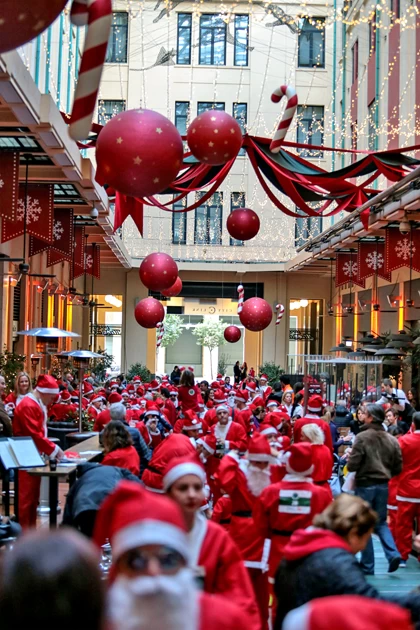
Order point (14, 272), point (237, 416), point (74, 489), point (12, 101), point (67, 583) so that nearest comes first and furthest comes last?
point (67, 583), point (74, 489), point (12, 101), point (237, 416), point (14, 272)

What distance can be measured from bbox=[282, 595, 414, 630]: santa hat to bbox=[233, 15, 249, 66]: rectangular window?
3379 centimetres

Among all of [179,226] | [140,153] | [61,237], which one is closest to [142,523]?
[140,153]

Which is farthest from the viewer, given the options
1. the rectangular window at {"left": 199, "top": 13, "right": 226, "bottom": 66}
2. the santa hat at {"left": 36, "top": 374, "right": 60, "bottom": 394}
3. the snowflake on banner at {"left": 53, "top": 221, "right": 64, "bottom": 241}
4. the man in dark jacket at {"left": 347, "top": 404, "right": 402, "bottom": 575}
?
the rectangular window at {"left": 199, "top": 13, "right": 226, "bottom": 66}

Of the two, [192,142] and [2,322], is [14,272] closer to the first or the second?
[2,322]

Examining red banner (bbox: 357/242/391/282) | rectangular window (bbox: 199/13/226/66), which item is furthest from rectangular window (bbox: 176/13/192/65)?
red banner (bbox: 357/242/391/282)

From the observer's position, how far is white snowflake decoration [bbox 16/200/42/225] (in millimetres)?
16469

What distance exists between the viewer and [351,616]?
2.39m

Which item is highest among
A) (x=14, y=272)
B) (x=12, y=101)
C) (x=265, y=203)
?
(x=265, y=203)

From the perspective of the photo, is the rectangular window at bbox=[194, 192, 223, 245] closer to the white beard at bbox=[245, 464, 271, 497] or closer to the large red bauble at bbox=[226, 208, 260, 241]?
the large red bauble at bbox=[226, 208, 260, 241]

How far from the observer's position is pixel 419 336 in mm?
19406

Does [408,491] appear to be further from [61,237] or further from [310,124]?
[310,124]

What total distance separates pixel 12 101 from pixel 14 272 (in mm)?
8120

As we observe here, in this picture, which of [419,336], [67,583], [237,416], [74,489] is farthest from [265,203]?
[67,583]

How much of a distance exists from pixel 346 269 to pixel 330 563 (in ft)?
80.0
